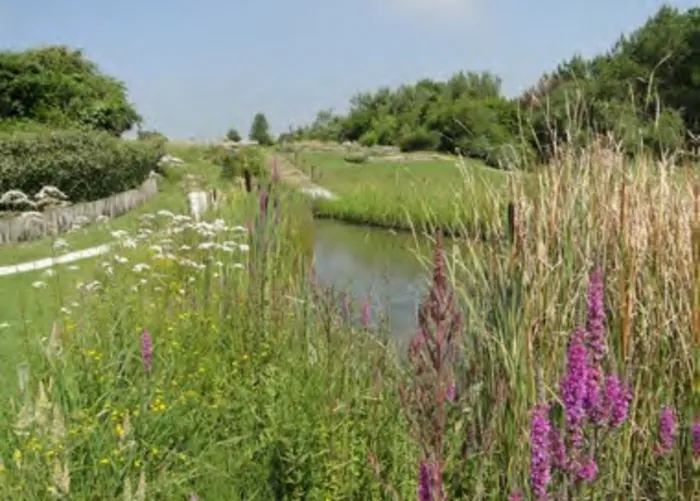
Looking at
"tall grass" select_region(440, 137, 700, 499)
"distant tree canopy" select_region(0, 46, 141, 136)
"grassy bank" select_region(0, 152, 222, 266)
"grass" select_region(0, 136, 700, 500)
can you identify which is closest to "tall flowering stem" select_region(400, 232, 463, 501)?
"grass" select_region(0, 136, 700, 500)

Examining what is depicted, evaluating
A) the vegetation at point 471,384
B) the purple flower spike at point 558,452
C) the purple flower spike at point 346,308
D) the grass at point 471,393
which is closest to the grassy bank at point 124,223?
the vegetation at point 471,384

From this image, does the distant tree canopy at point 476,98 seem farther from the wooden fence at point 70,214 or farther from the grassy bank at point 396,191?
the wooden fence at point 70,214

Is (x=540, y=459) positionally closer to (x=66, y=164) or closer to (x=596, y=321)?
(x=596, y=321)

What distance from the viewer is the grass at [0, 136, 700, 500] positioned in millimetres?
2857

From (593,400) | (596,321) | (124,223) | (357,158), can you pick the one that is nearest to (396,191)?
(124,223)

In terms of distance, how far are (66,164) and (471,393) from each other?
1228 centimetres

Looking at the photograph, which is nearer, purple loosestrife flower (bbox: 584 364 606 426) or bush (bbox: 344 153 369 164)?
purple loosestrife flower (bbox: 584 364 606 426)

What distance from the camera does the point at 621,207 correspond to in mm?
3301

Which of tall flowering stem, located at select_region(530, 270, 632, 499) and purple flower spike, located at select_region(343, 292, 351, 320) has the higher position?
tall flowering stem, located at select_region(530, 270, 632, 499)

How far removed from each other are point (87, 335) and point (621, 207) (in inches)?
107

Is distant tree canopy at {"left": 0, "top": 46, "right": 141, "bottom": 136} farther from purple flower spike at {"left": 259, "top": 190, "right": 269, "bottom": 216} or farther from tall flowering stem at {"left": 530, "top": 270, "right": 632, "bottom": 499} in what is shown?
tall flowering stem at {"left": 530, "top": 270, "right": 632, "bottom": 499}

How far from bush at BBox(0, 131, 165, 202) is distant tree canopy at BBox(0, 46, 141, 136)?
457 centimetres

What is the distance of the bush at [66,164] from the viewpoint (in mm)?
13283

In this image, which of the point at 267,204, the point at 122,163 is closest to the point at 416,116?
the point at 122,163
